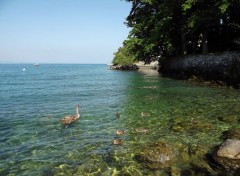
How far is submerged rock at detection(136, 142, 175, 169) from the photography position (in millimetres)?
9969

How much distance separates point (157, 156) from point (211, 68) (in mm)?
27518

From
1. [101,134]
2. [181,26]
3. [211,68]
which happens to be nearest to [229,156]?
[101,134]

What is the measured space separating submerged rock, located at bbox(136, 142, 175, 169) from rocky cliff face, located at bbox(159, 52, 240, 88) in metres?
22.1

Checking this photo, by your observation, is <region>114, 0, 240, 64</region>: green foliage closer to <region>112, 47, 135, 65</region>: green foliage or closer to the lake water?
the lake water

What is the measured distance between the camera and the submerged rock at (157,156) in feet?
32.7

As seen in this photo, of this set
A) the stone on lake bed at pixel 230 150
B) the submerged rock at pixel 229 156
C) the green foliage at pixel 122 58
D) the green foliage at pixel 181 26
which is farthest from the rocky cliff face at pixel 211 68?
the green foliage at pixel 122 58

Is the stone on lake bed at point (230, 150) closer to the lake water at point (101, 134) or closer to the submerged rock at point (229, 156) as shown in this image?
the submerged rock at point (229, 156)

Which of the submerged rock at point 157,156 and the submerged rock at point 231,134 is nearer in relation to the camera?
the submerged rock at point 157,156

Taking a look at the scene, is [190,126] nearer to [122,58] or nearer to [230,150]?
[230,150]

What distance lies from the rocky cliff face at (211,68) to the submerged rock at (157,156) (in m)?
22.1

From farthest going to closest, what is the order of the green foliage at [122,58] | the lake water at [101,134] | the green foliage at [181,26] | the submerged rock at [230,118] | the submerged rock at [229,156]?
1. the green foliage at [122,58]
2. the green foliage at [181,26]
3. the submerged rock at [230,118]
4. the lake water at [101,134]
5. the submerged rock at [229,156]

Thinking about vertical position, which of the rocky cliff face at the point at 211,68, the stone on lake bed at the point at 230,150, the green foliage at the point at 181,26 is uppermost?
the green foliage at the point at 181,26

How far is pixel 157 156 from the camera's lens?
10320 millimetres

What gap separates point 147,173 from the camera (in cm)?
935
